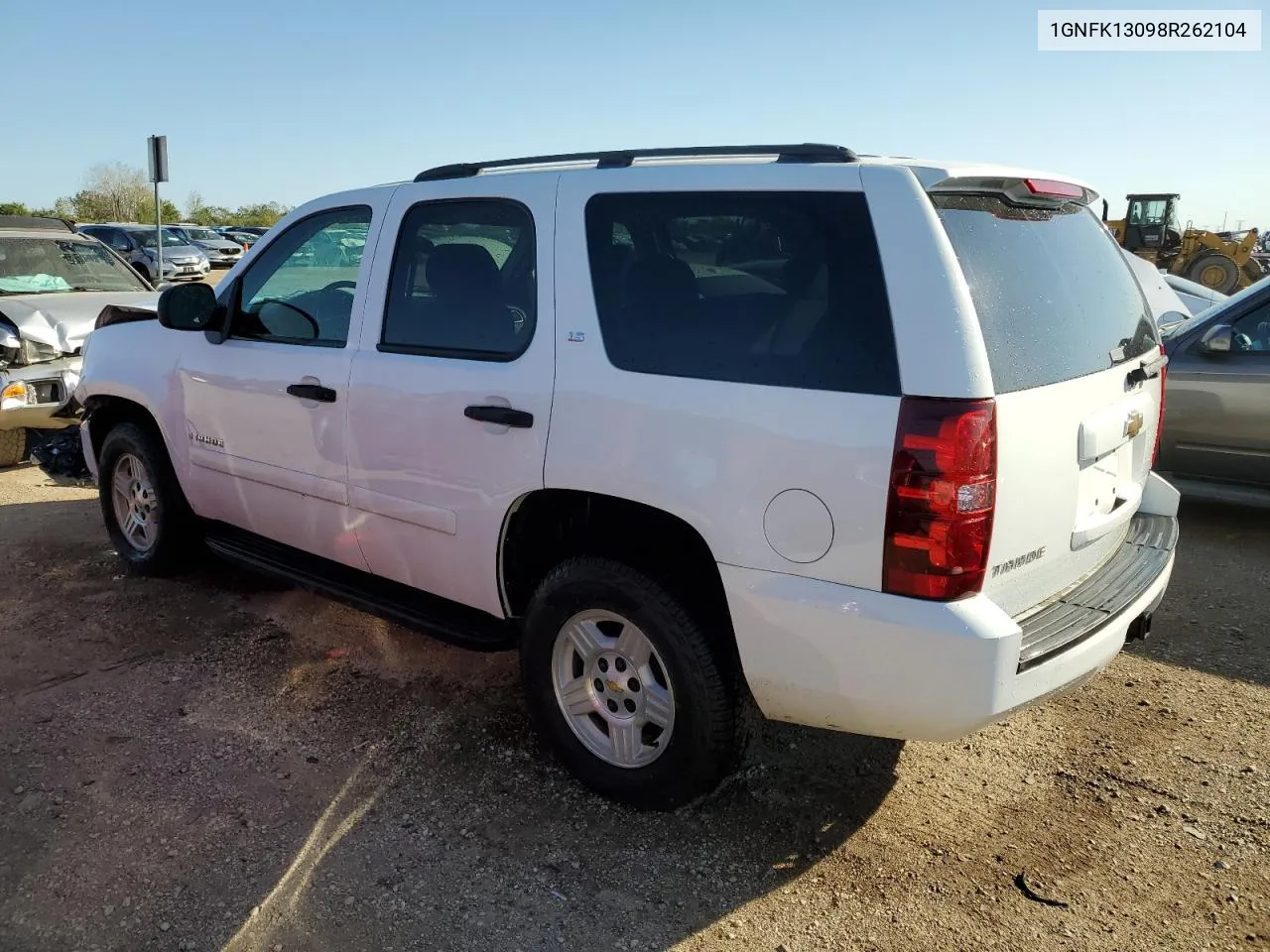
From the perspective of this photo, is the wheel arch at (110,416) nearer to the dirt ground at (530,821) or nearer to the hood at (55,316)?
the dirt ground at (530,821)

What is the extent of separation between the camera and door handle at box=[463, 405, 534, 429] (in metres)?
3.07

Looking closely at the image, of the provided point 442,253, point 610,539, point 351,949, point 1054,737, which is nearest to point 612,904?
point 351,949

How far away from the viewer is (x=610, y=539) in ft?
10.1

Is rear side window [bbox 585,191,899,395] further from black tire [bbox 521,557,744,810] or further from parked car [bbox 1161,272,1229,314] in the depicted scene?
parked car [bbox 1161,272,1229,314]

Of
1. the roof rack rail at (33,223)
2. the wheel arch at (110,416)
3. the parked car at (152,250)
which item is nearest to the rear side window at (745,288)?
the wheel arch at (110,416)

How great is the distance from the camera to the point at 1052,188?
281cm

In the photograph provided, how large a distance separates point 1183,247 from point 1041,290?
23.8 metres

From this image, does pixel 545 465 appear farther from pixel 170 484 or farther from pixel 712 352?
pixel 170 484

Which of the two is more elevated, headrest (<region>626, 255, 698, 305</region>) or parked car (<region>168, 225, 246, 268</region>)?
parked car (<region>168, 225, 246, 268</region>)

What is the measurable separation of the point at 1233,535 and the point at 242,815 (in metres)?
5.69

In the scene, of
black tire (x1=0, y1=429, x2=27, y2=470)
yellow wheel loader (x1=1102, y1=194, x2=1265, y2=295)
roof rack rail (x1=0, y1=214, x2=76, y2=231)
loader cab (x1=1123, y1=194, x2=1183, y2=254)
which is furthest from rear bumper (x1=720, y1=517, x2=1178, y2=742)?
loader cab (x1=1123, y1=194, x2=1183, y2=254)

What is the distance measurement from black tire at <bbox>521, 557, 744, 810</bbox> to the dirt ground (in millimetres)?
133

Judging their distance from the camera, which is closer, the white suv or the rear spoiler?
the white suv

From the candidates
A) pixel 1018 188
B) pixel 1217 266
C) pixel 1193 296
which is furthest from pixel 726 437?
pixel 1217 266
